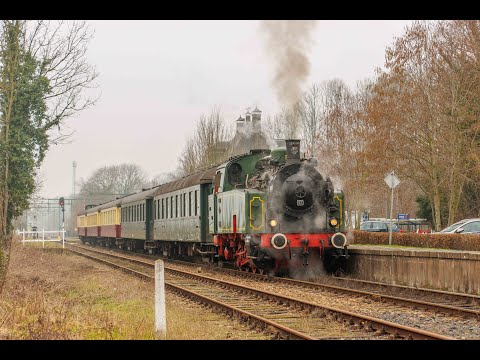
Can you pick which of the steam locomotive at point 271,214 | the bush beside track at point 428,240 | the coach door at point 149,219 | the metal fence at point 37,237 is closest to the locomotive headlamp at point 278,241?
the steam locomotive at point 271,214

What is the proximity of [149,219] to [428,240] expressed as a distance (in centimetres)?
1359

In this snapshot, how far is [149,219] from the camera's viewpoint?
3406 centimetres

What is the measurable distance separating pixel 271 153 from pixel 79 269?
28.3 feet

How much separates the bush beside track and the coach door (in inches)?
387

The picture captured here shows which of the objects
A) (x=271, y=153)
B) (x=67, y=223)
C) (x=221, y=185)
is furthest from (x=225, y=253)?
(x=67, y=223)

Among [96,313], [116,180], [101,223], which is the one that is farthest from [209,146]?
[116,180]

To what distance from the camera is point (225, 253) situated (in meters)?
20.4

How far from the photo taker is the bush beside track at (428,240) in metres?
24.2

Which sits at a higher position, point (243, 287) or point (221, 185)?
point (221, 185)

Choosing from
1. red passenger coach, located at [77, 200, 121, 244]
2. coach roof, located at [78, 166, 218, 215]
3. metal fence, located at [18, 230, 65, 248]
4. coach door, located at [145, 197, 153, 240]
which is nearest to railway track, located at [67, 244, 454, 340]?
coach roof, located at [78, 166, 218, 215]

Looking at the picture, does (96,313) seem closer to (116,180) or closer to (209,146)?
(209,146)

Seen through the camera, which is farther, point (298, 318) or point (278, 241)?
point (278, 241)

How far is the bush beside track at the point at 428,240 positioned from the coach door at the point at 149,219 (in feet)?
32.2
